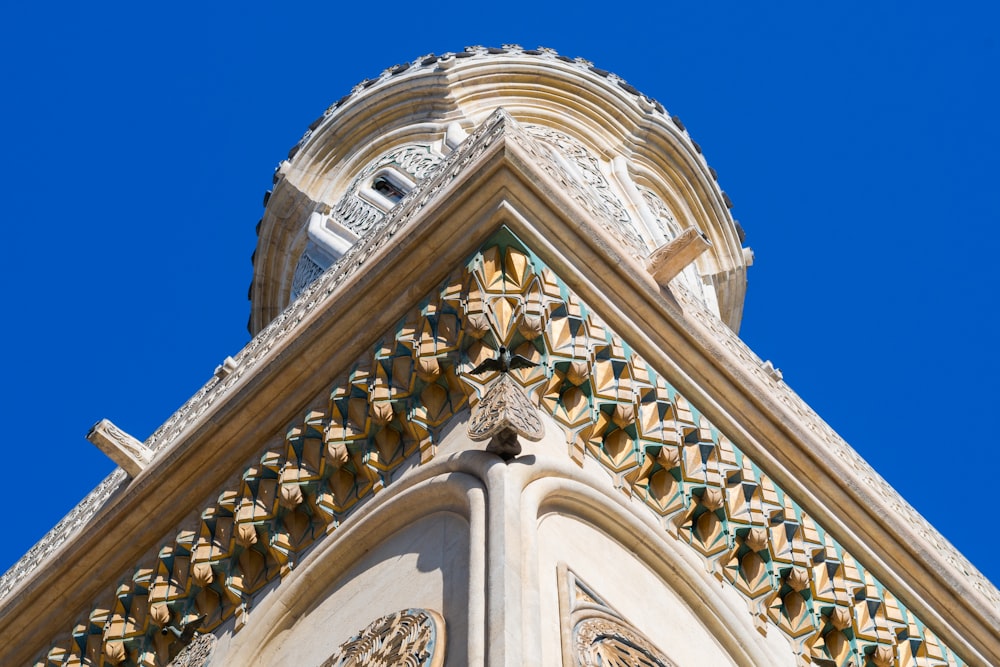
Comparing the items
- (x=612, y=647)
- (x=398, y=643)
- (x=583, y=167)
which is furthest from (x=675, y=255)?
(x=583, y=167)

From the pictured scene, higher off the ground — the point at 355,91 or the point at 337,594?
the point at 355,91

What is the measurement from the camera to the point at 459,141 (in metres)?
14.0

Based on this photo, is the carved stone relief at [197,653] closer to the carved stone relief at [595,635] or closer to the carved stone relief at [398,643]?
the carved stone relief at [398,643]

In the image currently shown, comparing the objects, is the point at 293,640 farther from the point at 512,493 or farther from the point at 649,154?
the point at 649,154

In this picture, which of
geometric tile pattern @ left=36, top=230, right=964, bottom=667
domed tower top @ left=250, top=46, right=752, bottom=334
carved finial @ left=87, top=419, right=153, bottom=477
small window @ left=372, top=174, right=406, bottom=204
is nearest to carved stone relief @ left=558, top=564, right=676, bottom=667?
geometric tile pattern @ left=36, top=230, right=964, bottom=667

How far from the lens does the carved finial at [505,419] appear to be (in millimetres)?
7219

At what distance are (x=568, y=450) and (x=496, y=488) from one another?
764 millimetres

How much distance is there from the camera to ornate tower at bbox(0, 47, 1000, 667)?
7320 mm

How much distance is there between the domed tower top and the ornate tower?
4.76m

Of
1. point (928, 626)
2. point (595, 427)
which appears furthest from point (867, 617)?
point (595, 427)

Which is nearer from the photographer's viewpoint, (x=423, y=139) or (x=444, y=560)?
(x=444, y=560)

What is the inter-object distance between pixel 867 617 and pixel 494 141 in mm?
2650

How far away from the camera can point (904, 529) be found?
8859 mm

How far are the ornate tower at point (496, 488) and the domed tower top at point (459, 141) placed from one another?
4762 mm
